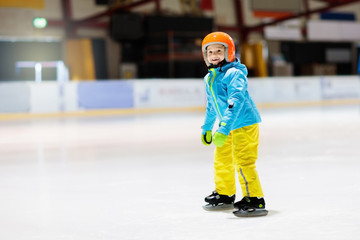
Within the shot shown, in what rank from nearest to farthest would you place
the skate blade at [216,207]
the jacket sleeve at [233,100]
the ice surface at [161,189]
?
the ice surface at [161,189] < the jacket sleeve at [233,100] < the skate blade at [216,207]

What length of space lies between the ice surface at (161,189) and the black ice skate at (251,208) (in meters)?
0.05

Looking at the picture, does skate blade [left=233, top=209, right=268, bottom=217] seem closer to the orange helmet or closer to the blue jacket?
the blue jacket

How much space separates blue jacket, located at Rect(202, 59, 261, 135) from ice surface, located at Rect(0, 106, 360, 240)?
470 millimetres

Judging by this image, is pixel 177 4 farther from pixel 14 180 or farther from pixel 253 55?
pixel 14 180

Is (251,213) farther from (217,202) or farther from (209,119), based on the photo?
(209,119)

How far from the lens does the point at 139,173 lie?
4312 mm

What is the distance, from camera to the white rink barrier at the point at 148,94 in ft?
39.9

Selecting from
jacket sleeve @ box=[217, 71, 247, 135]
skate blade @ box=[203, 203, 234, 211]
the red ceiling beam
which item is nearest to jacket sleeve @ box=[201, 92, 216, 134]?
jacket sleeve @ box=[217, 71, 247, 135]

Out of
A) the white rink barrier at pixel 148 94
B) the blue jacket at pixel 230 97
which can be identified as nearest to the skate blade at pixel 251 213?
the blue jacket at pixel 230 97

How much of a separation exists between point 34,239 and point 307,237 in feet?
3.71

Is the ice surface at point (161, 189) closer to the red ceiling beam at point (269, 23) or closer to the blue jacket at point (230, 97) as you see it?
the blue jacket at point (230, 97)

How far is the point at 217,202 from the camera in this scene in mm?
2951

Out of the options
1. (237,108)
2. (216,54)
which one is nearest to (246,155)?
(237,108)

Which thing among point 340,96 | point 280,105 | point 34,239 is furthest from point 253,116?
point 340,96
